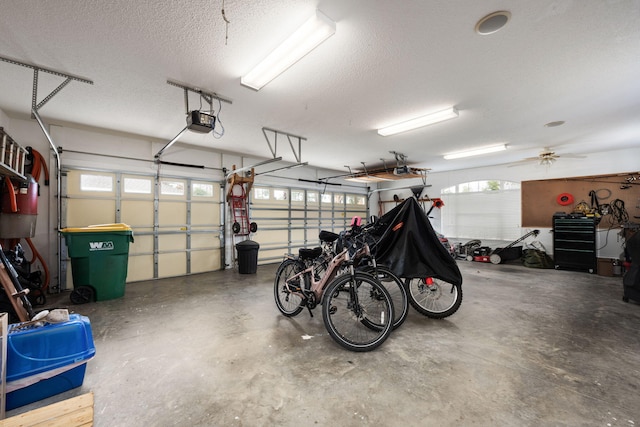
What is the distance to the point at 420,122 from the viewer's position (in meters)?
3.98

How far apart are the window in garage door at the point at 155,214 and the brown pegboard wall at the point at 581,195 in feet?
27.7

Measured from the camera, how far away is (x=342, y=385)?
1884 millimetres

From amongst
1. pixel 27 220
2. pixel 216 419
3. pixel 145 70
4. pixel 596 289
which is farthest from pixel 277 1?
pixel 596 289

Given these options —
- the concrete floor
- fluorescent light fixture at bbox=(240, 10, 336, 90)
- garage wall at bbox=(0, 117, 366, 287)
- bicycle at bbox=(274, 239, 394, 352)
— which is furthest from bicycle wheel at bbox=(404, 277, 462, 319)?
garage wall at bbox=(0, 117, 366, 287)

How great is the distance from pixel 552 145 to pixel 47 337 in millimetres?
8199

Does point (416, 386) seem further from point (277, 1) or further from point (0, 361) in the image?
point (277, 1)

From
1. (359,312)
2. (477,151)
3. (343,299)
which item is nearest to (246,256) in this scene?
(343,299)

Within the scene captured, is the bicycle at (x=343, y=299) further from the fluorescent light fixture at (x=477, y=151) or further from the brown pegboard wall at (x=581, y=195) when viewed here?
the brown pegboard wall at (x=581, y=195)

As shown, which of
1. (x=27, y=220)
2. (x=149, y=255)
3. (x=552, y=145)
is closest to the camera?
(x=27, y=220)

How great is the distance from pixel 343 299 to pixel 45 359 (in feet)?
9.46

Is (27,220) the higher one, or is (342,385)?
(27,220)

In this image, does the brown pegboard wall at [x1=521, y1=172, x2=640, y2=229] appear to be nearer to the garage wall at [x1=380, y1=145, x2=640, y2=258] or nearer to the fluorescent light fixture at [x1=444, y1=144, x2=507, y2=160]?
the garage wall at [x1=380, y1=145, x2=640, y2=258]

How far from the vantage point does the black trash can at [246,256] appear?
18.4 feet

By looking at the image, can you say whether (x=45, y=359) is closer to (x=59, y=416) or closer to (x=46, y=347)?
(x=46, y=347)
